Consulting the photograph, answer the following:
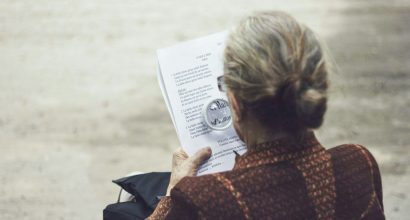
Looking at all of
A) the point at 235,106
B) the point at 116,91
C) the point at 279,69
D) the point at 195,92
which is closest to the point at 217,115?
the point at 195,92

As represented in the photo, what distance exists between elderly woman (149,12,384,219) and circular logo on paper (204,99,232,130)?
23cm

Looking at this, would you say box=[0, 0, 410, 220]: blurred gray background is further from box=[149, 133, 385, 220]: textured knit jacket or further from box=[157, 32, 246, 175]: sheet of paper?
box=[149, 133, 385, 220]: textured knit jacket

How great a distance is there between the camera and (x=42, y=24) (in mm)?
2822

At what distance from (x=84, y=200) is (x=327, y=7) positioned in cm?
158

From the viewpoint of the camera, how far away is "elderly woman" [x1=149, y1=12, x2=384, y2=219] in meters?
1.00

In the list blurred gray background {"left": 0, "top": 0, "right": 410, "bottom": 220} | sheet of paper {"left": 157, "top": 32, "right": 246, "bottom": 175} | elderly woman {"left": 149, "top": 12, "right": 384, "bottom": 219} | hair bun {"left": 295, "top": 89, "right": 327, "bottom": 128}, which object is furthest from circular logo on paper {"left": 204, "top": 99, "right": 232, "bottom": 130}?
blurred gray background {"left": 0, "top": 0, "right": 410, "bottom": 220}

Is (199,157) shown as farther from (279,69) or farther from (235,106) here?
(279,69)

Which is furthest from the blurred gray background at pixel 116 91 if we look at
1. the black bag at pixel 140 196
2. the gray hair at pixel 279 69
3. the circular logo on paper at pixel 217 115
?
the gray hair at pixel 279 69

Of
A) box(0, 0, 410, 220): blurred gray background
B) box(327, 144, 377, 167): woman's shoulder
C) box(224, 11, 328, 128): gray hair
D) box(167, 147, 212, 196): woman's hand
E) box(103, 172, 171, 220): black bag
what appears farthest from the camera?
box(0, 0, 410, 220): blurred gray background

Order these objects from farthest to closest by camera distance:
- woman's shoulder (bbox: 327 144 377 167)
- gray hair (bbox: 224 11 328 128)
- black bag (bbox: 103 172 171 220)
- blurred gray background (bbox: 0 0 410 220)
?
blurred gray background (bbox: 0 0 410 220), black bag (bbox: 103 172 171 220), woman's shoulder (bbox: 327 144 377 167), gray hair (bbox: 224 11 328 128)

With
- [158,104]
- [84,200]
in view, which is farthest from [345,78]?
[84,200]

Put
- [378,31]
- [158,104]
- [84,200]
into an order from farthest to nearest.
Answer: [378,31] < [158,104] < [84,200]

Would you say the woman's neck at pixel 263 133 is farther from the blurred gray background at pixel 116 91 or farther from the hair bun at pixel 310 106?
the blurred gray background at pixel 116 91

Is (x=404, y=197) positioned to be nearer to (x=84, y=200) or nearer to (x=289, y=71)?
(x=84, y=200)
